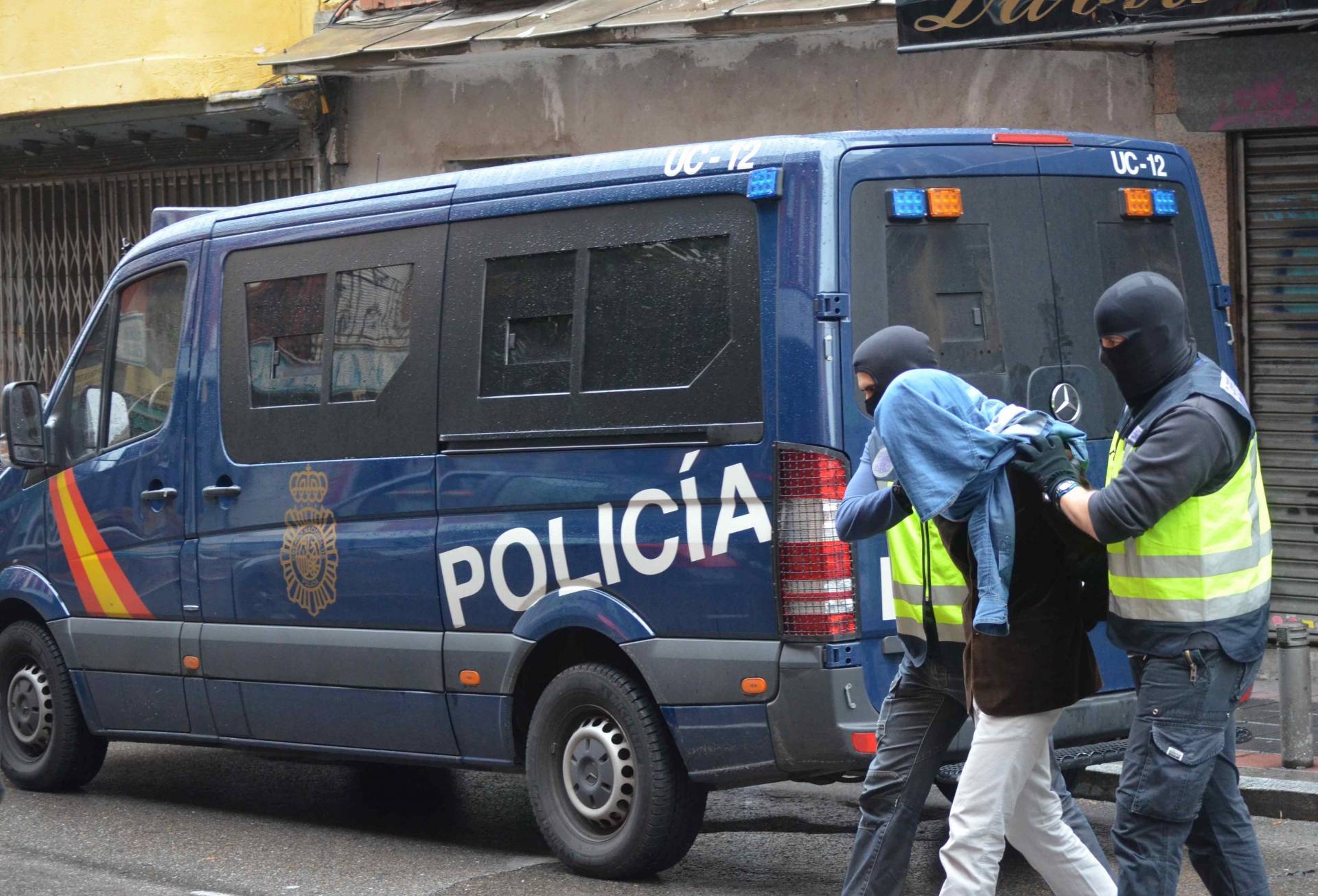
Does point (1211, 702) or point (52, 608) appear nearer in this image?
point (1211, 702)

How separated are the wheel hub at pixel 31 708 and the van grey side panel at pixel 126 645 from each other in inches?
12.4

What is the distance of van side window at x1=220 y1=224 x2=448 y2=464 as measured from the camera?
6.98 meters

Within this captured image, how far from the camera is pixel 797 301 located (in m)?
5.84

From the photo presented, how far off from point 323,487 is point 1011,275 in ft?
8.70

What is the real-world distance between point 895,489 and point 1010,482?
0.31 m

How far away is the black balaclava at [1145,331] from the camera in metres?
4.52

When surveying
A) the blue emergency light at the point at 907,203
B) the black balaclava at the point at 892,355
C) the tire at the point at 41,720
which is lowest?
the tire at the point at 41,720

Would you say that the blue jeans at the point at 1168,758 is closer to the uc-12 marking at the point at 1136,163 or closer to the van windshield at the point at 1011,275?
the van windshield at the point at 1011,275

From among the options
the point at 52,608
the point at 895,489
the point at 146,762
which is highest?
the point at 895,489

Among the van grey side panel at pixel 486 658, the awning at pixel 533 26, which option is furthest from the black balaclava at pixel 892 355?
the awning at pixel 533 26

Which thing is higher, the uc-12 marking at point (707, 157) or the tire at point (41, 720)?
the uc-12 marking at point (707, 157)

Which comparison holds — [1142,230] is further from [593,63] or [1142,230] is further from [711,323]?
[593,63]

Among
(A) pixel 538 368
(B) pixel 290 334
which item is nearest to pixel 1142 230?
(A) pixel 538 368

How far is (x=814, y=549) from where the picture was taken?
578 cm
